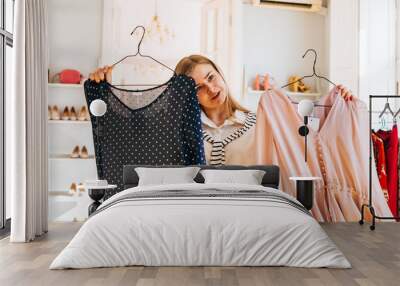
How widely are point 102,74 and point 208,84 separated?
1.28 metres

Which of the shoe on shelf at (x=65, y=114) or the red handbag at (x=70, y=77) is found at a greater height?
the red handbag at (x=70, y=77)

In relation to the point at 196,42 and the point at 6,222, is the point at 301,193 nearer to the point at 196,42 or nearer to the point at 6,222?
the point at 196,42

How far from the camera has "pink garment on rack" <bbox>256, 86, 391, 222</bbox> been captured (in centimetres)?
613

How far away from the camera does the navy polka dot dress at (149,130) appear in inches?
234

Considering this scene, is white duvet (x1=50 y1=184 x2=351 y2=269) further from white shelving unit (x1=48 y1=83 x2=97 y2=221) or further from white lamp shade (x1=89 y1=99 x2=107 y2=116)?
white shelving unit (x1=48 y1=83 x2=97 y2=221)

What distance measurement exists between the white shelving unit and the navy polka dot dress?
25cm

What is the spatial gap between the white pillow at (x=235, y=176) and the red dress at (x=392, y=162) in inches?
62.8

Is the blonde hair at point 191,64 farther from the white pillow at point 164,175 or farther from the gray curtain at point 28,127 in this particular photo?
the gray curtain at point 28,127

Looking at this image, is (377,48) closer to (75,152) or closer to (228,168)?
(228,168)

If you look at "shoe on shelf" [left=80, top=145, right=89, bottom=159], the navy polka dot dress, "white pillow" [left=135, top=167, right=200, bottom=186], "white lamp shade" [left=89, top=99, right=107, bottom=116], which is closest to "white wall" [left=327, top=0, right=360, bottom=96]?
the navy polka dot dress

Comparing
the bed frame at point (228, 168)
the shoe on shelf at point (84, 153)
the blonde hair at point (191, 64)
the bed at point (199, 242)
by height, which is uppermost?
the blonde hair at point (191, 64)

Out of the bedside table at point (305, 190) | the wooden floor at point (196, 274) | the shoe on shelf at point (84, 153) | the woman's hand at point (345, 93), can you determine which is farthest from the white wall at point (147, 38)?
the wooden floor at point (196, 274)

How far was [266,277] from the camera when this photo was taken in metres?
Answer: 3.39

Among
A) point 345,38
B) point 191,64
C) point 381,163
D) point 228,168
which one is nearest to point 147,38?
point 191,64
